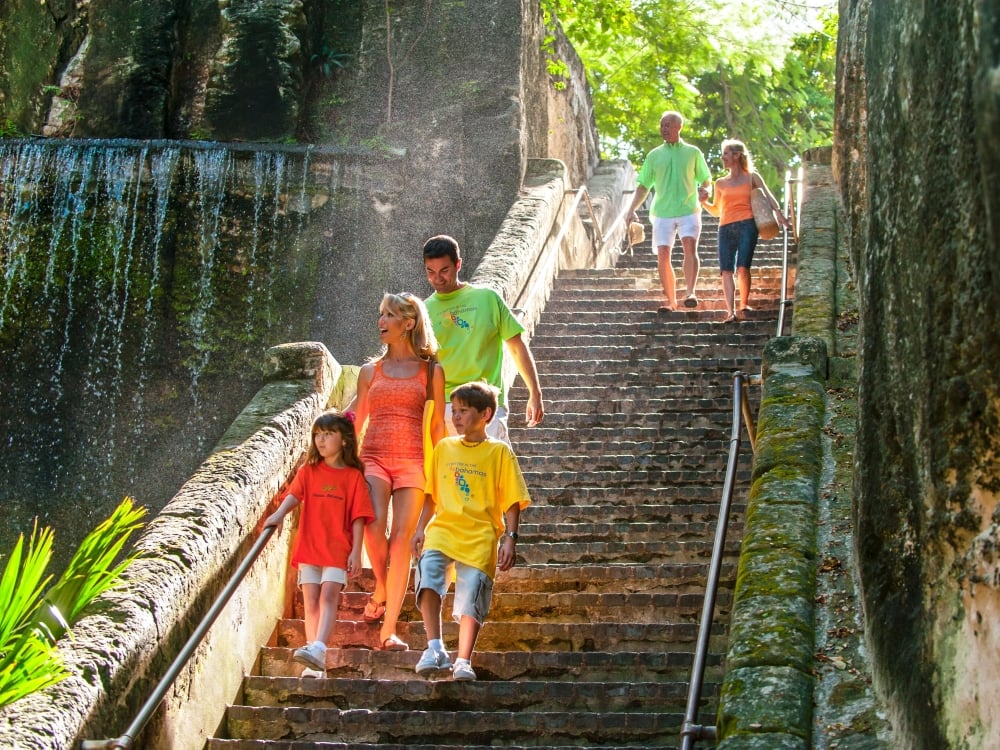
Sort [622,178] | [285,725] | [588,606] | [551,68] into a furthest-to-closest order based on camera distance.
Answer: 1. [622,178]
2. [551,68]
3. [588,606]
4. [285,725]

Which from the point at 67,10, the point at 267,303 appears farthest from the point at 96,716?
the point at 67,10

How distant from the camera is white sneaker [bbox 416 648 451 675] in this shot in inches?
248

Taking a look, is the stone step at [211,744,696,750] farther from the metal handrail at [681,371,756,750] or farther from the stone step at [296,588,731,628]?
the stone step at [296,588,731,628]

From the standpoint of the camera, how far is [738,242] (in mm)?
11539

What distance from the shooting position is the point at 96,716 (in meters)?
→ 5.39

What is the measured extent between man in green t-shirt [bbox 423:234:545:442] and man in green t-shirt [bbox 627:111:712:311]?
4.60m

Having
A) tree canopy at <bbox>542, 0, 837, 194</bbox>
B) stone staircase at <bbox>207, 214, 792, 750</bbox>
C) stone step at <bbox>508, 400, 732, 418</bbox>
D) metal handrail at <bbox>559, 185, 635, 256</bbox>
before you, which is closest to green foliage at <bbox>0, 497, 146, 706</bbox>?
stone staircase at <bbox>207, 214, 792, 750</bbox>

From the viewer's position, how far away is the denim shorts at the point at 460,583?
6.32m

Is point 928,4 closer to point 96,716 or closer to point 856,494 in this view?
point 856,494

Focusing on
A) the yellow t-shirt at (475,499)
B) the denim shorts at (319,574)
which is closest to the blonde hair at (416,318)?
the yellow t-shirt at (475,499)

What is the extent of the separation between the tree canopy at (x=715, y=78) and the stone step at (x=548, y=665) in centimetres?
1232

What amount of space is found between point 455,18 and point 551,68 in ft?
4.41

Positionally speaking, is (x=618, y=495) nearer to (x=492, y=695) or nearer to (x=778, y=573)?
(x=492, y=695)

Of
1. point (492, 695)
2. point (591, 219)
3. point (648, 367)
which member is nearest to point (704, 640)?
point (492, 695)
